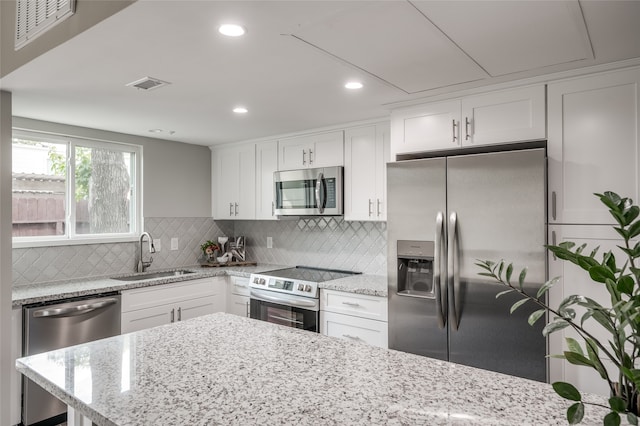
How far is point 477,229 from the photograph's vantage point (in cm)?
231

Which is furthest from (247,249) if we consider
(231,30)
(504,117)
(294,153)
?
(231,30)

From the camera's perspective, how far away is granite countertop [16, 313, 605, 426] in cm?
105

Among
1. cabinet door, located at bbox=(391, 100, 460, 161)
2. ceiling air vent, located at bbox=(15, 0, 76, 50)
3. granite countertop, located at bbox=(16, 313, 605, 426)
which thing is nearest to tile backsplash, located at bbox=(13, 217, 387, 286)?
cabinet door, located at bbox=(391, 100, 460, 161)

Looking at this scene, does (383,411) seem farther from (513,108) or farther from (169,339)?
(513,108)

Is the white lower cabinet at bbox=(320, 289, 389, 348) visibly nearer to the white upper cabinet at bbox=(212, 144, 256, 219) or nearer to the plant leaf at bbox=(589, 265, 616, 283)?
the white upper cabinet at bbox=(212, 144, 256, 219)

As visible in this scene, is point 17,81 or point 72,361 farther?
point 17,81

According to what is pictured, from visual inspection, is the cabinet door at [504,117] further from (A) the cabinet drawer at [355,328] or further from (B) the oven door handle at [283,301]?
(B) the oven door handle at [283,301]

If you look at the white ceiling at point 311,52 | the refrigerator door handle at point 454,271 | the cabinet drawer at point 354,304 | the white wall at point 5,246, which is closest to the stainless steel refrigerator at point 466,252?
the refrigerator door handle at point 454,271

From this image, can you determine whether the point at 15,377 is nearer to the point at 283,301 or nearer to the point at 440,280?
the point at 283,301

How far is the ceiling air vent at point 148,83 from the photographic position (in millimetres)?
2275

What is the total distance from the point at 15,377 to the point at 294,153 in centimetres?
263

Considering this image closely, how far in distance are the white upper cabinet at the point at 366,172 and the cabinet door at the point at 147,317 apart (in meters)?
1.71

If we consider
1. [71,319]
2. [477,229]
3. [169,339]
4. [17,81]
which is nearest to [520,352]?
[477,229]

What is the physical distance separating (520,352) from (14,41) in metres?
3.17
